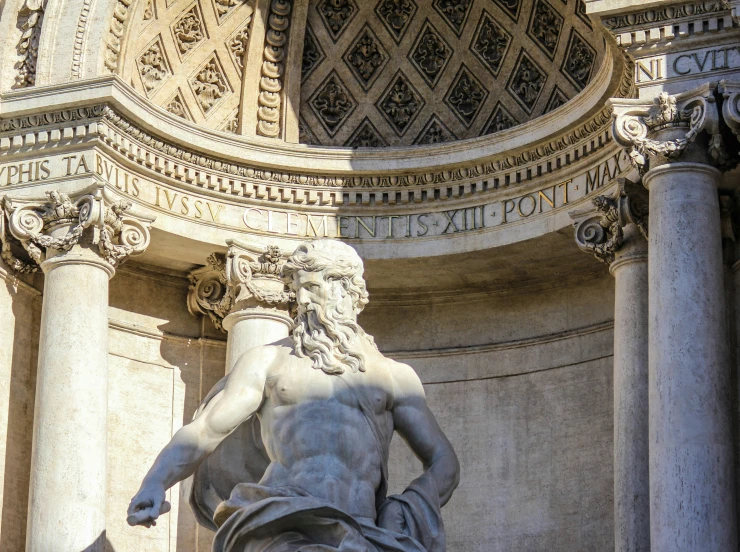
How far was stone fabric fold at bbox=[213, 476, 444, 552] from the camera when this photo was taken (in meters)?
14.1

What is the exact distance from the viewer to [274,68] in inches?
835

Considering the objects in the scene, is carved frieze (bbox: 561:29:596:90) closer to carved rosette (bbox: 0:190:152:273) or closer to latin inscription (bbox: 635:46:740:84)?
latin inscription (bbox: 635:46:740:84)

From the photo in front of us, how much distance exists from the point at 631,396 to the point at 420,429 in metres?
3.11

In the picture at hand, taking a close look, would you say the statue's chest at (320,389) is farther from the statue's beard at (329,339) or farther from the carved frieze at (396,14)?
the carved frieze at (396,14)

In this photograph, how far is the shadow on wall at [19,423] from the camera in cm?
1897

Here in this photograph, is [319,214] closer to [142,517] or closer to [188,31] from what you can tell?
[188,31]

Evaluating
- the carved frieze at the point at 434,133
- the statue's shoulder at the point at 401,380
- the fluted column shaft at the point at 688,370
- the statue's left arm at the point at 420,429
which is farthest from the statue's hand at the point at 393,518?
the carved frieze at the point at 434,133

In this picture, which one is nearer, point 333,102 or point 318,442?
point 318,442

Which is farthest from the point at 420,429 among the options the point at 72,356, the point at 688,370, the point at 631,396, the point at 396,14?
the point at 396,14

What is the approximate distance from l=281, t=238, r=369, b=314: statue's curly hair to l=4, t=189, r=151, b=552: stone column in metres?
3.80

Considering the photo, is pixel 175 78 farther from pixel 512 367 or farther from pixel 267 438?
pixel 267 438

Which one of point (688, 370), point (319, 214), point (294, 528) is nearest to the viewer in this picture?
point (294, 528)

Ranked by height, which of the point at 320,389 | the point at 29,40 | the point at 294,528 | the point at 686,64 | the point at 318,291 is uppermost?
the point at 29,40

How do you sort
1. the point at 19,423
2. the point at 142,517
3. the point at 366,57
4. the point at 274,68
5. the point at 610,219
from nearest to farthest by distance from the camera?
the point at 142,517, the point at 610,219, the point at 19,423, the point at 274,68, the point at 366,57
